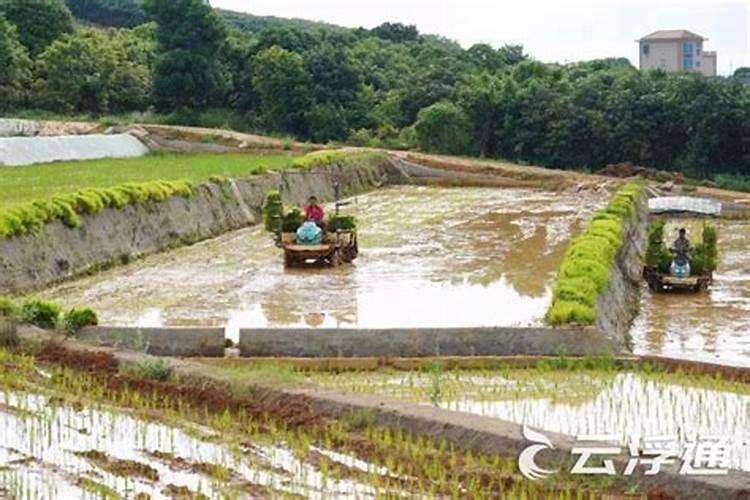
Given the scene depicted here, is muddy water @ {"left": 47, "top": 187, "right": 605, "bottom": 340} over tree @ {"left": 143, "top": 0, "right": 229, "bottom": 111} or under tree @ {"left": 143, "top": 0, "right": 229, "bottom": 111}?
under

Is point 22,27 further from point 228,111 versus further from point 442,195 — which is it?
point 442,195

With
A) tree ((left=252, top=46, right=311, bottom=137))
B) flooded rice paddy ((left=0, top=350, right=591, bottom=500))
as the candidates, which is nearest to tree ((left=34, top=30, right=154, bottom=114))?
tree ((left=252, top=46, right=311, bottom=137))

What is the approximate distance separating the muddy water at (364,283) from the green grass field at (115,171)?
3.21 m

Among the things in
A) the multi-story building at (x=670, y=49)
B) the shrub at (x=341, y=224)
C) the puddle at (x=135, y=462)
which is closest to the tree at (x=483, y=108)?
the shrub at (x=341, y=224)

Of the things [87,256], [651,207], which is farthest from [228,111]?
[87,256]

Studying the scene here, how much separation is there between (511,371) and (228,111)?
41.5 meters

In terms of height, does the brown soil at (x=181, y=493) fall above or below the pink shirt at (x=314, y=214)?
below

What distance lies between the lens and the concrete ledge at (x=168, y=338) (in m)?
12.7

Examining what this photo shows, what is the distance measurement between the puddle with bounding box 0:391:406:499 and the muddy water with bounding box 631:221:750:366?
713 cm

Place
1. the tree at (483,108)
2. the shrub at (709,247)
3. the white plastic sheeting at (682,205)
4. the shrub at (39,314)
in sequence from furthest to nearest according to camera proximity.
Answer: the tree at (483,108) < the white plastic sheeting at (682,205) < the shrub at (709,247) < the shrub at (39,314)

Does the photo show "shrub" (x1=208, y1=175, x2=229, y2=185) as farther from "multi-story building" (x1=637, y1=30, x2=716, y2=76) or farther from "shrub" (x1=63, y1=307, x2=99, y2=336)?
"multi-story building" (x1=637, y1=30, x2=716, y2=76)

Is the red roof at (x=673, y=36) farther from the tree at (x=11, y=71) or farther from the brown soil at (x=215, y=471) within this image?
the brown soil at (x=215, y=471)

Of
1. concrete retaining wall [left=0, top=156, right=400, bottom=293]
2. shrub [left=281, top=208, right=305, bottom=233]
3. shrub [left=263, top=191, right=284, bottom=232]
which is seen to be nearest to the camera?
concrete retaining wall [left=0, top=156, right=400, bottom=293]

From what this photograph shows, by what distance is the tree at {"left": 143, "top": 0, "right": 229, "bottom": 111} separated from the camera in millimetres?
49906
